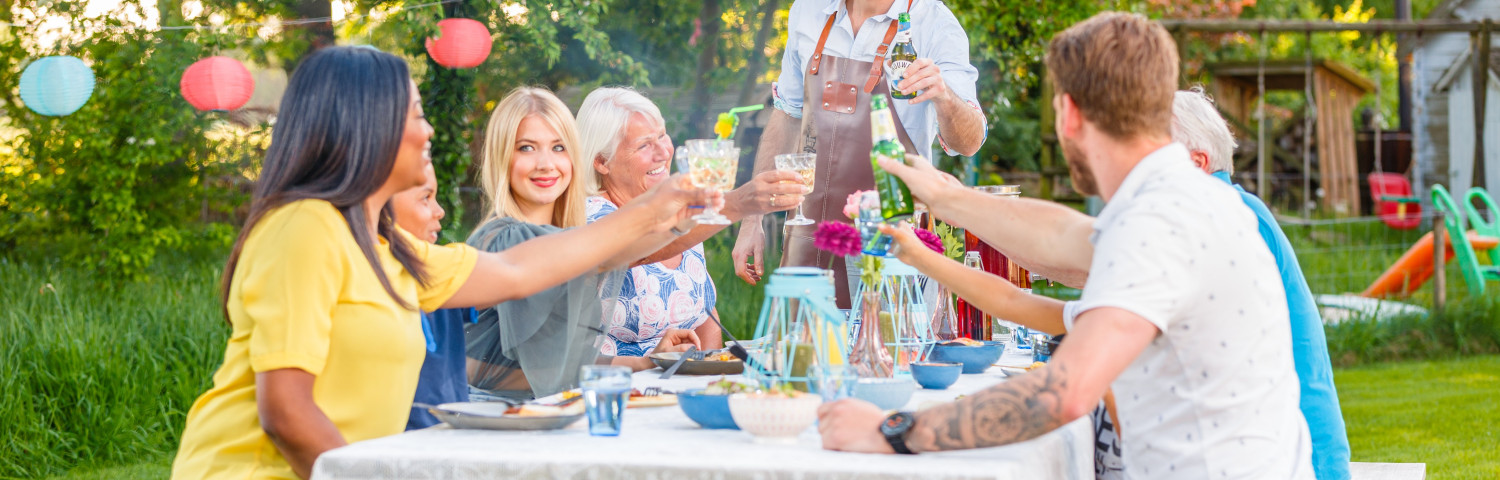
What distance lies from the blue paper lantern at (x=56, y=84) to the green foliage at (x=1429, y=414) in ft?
20.4

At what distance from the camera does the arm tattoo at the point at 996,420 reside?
5.88 feet

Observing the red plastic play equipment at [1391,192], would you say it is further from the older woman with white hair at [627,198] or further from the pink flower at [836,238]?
the pink flower at [836,238]

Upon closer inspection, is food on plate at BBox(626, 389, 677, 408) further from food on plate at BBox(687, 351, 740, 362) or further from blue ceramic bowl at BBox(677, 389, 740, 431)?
food on plate at BBox(687, 351, 740, 362)

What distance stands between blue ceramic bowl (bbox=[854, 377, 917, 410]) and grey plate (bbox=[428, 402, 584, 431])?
0.50 m

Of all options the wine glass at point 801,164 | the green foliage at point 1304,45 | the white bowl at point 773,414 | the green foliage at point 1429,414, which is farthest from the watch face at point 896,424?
the green foliage at point 1304,45

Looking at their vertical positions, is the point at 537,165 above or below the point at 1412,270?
above

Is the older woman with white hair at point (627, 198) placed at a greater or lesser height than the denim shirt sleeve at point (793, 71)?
lesser

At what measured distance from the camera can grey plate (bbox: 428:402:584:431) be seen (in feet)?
6.66

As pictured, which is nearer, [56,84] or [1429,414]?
[56,84]

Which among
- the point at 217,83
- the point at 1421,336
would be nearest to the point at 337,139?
the point at 217,83

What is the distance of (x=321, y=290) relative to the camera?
206 cm

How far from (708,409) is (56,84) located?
199 inches

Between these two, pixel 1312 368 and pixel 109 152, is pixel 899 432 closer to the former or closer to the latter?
pixel 1312 368

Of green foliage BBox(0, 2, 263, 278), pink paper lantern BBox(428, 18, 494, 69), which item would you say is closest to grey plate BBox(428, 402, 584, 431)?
pink paper lantern BBox(428, 18, 494, 69)
